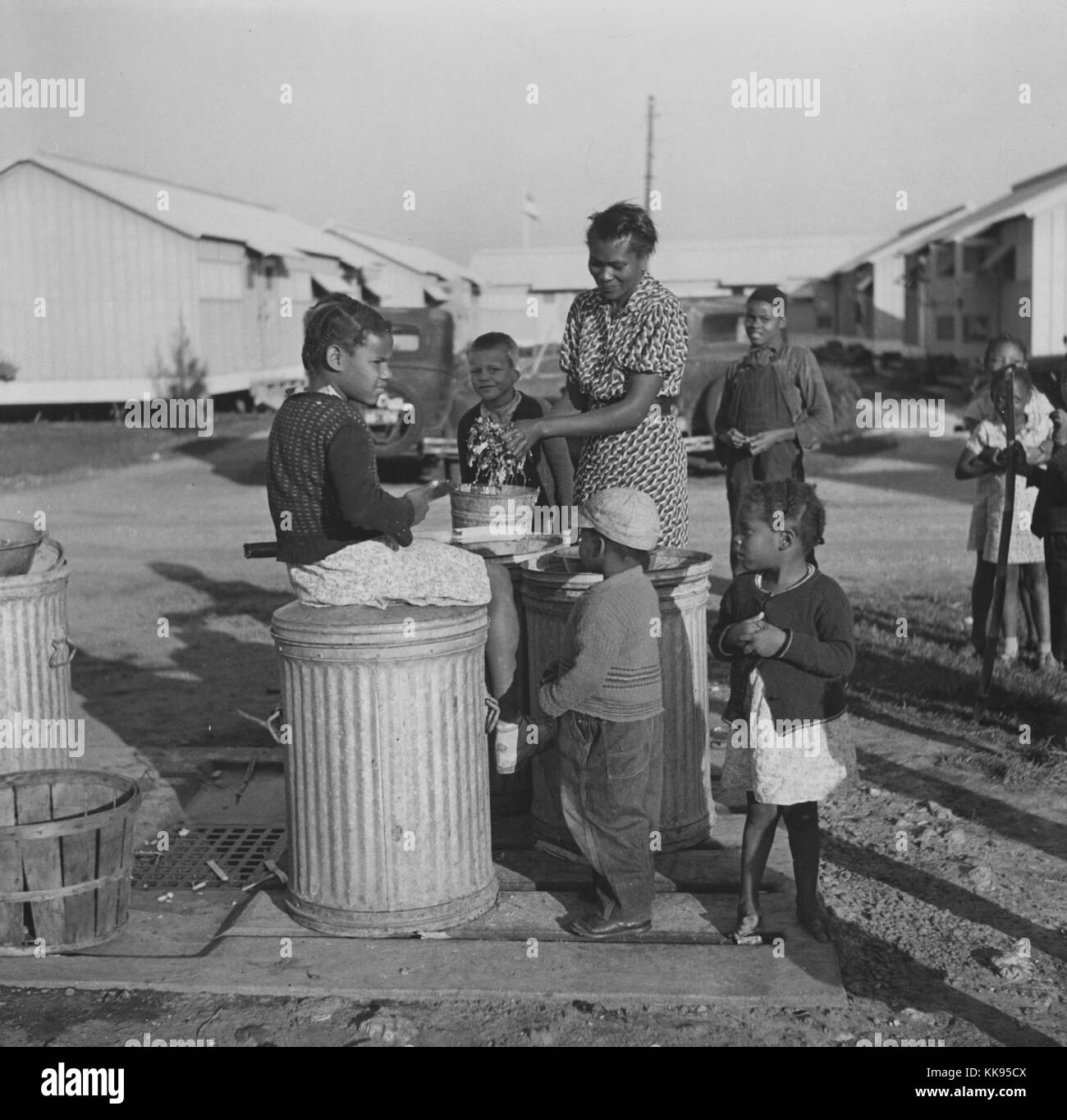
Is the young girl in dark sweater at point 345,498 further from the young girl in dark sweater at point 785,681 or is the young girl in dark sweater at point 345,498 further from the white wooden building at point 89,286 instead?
the white wooden building at point 89,286

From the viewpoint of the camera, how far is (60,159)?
30016 millimetres

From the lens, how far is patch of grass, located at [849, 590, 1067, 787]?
21.7 ft

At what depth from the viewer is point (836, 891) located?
5.14 meters

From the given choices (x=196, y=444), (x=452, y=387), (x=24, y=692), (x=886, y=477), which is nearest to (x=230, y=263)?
(x=196, y=444)

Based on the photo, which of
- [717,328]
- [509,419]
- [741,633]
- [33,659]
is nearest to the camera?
[741,633]

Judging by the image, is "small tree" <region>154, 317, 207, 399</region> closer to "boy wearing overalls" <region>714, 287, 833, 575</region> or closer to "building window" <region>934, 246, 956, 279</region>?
"building window" <region>934, 246, 956, 279</region>

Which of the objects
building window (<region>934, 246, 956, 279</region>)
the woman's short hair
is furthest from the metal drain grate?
building window (<region>934, 246, 956, 279</region>)

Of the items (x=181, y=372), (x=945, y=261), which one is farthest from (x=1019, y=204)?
(x=181, y=372)

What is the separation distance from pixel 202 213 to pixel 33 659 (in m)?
29.8

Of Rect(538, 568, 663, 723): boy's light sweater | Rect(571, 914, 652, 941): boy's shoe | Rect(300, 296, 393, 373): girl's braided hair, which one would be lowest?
Rect(571, 914, 652, 941): boy's shoe

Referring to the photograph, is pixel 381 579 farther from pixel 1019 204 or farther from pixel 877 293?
pixel 877 293

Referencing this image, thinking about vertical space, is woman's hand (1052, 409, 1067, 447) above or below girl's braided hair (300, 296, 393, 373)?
below
